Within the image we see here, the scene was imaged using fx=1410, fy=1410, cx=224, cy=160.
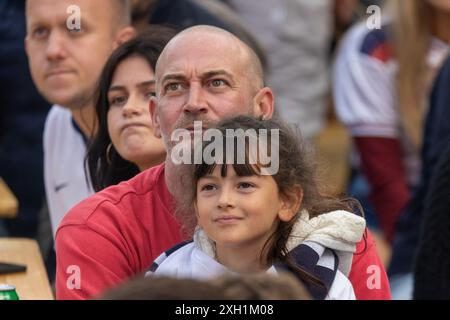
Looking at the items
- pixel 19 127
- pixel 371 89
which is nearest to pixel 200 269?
pixel 19 127

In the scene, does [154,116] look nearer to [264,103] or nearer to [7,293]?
[264,103]

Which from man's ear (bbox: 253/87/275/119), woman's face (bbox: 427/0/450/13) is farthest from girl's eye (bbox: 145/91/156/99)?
woman's face (bbox: 427/0/450/13)

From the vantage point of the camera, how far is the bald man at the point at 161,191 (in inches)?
101

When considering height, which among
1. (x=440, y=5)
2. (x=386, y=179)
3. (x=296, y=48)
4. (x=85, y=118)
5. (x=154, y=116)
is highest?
(x=296, y=48)

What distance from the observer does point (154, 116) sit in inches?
109

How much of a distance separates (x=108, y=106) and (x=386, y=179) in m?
2.14

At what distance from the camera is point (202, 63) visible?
2668mm

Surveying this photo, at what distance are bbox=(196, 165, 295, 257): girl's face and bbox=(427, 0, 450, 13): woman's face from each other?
2.49 meters

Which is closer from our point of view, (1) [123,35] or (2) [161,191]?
(2) [161,191]

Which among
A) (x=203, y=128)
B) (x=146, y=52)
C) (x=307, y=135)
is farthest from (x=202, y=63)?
(x=307, y=135)

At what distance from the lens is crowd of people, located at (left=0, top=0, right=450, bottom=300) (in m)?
2.33

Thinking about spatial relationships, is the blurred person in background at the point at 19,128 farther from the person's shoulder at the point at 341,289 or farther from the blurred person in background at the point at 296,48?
the person's shoulder at the point at 341,289

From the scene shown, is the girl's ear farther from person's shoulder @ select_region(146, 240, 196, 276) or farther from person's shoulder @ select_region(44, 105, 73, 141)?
person's shoulder @ select_region(44, 105, 73, 141)

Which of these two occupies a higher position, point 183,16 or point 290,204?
point 183,16
